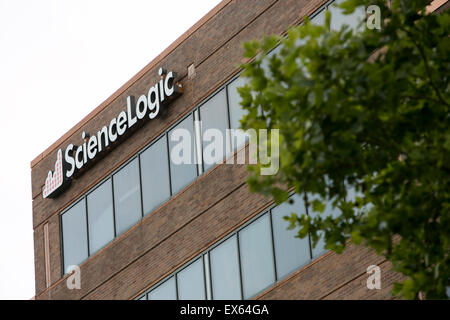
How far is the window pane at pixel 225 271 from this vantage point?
26.3m

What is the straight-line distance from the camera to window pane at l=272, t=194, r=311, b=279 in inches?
963

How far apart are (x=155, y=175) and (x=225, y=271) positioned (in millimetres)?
4178

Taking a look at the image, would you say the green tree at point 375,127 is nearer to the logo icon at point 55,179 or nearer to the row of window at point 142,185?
the row of window at point 142,185

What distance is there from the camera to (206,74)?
1114 inches

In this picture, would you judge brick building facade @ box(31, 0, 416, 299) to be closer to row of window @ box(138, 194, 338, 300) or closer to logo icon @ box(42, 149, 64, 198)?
row of window @ box(138, 194, 338, 300)

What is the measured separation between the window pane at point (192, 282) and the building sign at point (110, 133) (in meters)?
4.43

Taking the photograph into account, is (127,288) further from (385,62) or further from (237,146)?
(385,62)

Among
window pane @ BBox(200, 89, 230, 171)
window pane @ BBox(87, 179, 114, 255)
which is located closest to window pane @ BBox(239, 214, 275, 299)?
window pane @ BBox(200, 89, 230, 171)

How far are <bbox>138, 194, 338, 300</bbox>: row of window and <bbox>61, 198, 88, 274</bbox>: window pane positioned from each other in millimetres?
4261

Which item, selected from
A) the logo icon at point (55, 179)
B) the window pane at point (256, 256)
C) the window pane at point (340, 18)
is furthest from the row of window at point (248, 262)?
the logo icon at point (55, 179)

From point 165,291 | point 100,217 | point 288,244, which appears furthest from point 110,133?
point 288,244

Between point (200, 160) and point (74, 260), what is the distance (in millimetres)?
6140

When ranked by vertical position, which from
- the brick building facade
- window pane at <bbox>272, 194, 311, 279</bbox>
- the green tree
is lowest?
the green tree
